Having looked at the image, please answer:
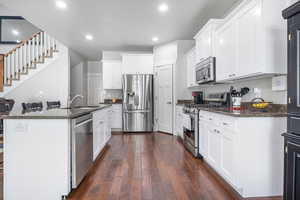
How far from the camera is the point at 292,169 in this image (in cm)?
138

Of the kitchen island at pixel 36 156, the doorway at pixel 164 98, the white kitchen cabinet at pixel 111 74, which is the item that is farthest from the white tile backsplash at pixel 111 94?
the kitchen island at pixel 36 156

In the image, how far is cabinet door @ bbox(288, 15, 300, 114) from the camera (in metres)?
1.33

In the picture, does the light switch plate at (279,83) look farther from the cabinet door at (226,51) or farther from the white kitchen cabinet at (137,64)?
the white kitchen cabinet at (137,64)

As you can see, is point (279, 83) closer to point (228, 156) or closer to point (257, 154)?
point (257, 154)

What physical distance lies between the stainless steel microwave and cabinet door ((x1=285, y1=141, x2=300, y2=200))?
6.46 ft

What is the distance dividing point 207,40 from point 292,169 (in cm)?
263

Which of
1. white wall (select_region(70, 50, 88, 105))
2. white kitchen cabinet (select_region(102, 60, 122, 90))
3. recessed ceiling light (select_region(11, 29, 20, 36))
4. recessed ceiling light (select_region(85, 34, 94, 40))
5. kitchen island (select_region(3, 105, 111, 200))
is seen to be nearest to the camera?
kitchen island (select_region(3, 105, 111, 200))

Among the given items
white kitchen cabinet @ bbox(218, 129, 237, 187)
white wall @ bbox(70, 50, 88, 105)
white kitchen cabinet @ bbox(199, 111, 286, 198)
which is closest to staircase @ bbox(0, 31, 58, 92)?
white wall @ bbox(70, 50, 88, 105)

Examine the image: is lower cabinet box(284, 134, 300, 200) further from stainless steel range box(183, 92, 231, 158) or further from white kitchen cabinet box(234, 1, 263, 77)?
stainless steel range box(183, 92, 231, 158)

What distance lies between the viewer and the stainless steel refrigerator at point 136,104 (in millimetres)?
5492

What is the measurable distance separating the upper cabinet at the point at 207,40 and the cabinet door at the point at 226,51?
0.54 ft

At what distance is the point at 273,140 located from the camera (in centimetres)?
186

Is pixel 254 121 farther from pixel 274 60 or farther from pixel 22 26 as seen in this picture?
pixel 22 26

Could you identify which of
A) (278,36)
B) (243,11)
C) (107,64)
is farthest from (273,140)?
(107,64)
